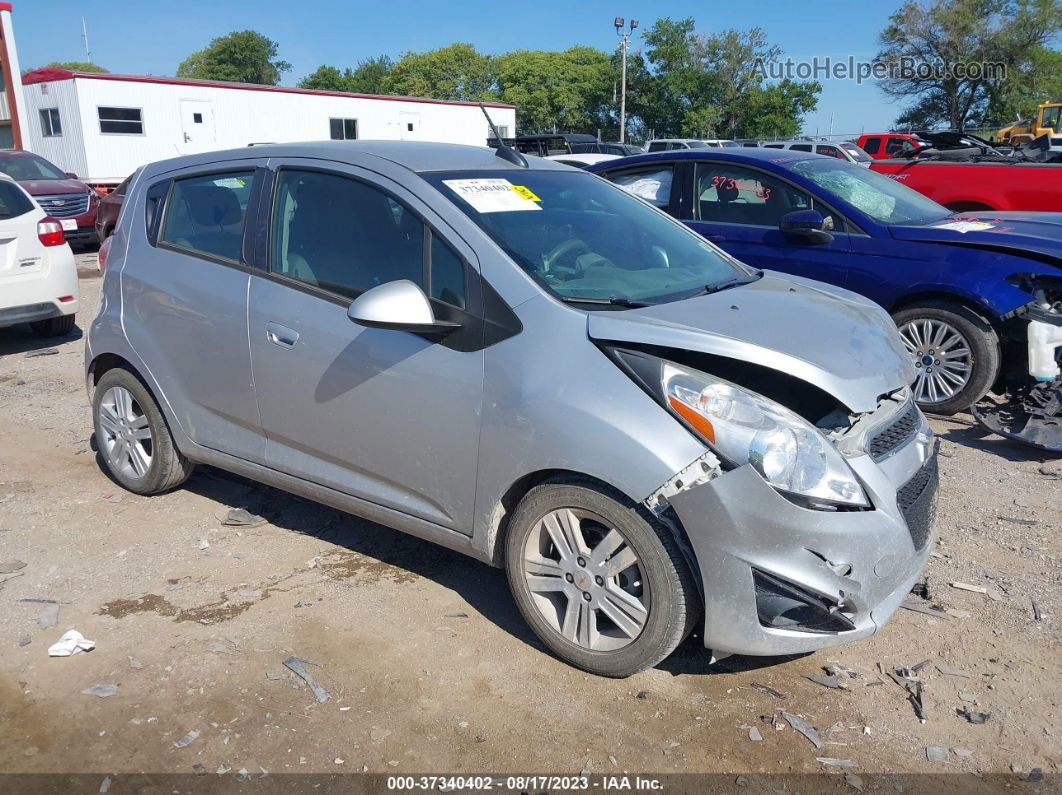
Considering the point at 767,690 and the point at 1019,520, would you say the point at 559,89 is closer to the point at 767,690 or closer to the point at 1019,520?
the point at 1019,520

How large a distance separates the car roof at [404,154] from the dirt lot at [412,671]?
180 cm

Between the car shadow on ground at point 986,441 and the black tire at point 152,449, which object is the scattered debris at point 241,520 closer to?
the black tire at point 152,449

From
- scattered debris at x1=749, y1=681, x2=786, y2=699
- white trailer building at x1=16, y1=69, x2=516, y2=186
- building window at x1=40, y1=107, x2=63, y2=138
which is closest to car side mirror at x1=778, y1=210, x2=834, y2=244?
scattered debris at x1=749, y1=681, x2=786, y2=699

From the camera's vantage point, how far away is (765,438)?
9.39 ft

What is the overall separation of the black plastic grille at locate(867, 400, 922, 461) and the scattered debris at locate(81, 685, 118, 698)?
9.07ft

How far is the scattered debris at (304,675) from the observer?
10.3 ft

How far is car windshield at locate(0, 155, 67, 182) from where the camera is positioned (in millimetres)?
16094

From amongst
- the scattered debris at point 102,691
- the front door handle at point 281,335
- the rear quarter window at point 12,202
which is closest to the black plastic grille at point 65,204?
the rear quarter window at point 12,202

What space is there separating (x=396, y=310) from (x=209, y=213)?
1649mm

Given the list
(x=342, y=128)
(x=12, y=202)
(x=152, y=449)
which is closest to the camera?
(x=152, y=449)

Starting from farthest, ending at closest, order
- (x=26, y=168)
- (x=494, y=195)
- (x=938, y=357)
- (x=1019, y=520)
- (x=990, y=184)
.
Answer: (x=26, y=168), (x=990, y=184), (x=938, y=357), (x=1019, y=520), (x=494, y=195)

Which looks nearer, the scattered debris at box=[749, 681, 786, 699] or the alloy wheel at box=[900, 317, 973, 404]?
the scattered debris at box=[749, 681, 786, 699]

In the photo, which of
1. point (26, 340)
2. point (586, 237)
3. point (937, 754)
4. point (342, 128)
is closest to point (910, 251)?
point (586, 237)

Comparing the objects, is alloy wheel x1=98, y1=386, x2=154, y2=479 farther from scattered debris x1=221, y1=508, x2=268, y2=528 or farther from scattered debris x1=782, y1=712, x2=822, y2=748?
scattered debris x1=782, y1=712, x2=822, y2=748
